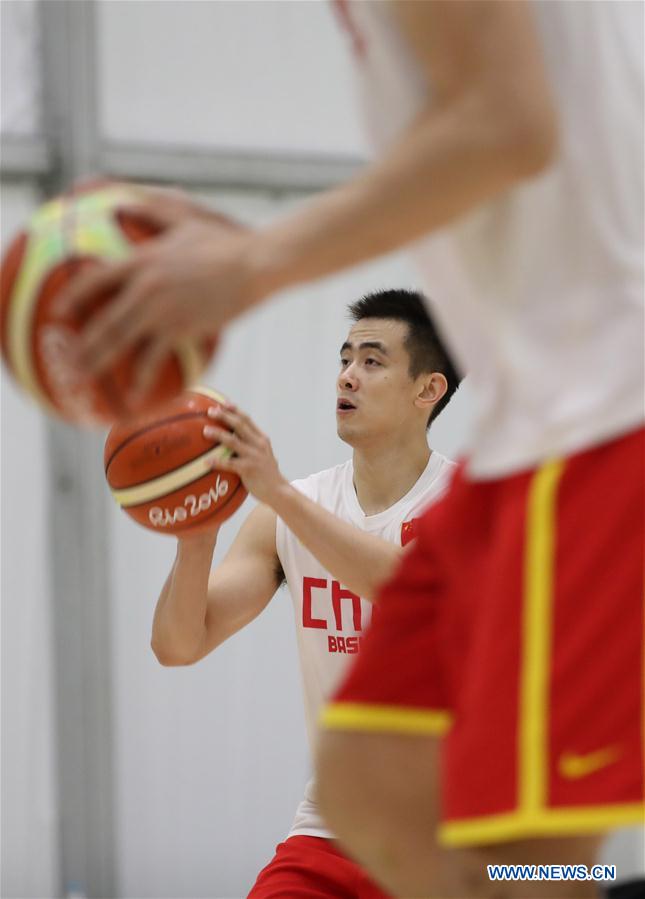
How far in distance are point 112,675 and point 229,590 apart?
173cm

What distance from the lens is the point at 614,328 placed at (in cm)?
139

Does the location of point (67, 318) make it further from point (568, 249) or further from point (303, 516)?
point (303, 516)

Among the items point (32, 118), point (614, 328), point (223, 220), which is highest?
point (32, 118)

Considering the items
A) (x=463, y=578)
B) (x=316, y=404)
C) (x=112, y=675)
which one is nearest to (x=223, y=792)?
(x=112, y=675)

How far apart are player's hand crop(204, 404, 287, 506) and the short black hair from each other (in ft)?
2.29

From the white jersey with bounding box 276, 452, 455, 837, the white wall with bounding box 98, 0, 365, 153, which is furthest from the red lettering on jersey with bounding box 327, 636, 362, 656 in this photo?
the white wall with bounding box 98, 0, 365, 153

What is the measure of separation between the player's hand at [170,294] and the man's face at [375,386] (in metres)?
1.83

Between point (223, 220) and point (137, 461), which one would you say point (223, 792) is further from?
point (223, 220)

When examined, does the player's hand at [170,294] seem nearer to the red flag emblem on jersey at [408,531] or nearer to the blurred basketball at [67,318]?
the blurred basketball at [67,318]

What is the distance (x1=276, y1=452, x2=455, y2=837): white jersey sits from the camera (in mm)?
3014

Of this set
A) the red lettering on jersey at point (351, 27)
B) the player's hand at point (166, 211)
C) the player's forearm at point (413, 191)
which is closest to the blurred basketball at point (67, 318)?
the player's hand at point (166, 211)

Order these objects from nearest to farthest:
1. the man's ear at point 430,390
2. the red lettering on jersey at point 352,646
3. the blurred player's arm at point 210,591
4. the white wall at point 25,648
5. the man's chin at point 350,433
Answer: the blurred player's arm at point 210,591 → the red lettering on jersey at point 352,646 → the man's chin at point 350,433 → the man's ear at point 430,390 → the white wall at point 25,648

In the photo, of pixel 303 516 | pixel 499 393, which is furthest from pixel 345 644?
pixel 499 393

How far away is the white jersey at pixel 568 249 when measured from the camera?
137 cm
